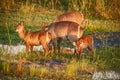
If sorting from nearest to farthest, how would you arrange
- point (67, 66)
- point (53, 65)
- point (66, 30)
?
point (67, 66) < point (53, 65) < point (66, 30)

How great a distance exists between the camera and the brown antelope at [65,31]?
35.0ft

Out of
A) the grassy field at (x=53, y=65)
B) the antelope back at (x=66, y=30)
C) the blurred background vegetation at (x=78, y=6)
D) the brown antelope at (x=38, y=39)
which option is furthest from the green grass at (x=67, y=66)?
the blurred background vegetation at (x=78, y=6)

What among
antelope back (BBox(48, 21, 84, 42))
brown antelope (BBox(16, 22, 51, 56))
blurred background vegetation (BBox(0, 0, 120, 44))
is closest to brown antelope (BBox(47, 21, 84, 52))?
antelope back (BBox(48, 21, 84, 42))

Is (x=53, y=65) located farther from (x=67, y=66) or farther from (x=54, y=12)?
(x=54, y=12)

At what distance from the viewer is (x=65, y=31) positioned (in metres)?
10.9

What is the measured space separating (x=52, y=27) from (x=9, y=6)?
6527mm

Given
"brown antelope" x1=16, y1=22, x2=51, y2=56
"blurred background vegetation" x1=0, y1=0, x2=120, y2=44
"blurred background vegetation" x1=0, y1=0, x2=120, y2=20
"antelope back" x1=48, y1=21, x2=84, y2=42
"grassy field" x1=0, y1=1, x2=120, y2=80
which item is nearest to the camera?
"grassy field" x1=0, y1=1, x2=120, y2=80

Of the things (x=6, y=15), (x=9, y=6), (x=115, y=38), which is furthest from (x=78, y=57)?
(x=9, y=6)

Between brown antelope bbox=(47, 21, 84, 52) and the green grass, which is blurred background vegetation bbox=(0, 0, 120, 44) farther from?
the green grass

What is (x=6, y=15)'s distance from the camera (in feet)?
52.1

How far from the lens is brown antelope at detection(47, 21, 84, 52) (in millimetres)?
10672

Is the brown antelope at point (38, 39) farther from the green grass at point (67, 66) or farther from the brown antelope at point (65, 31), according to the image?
the brown antelope at point (65, 31)

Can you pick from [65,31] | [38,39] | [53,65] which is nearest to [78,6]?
[65,31]

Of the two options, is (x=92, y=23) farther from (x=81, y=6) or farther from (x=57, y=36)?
Answer: (x=57, y=36)
